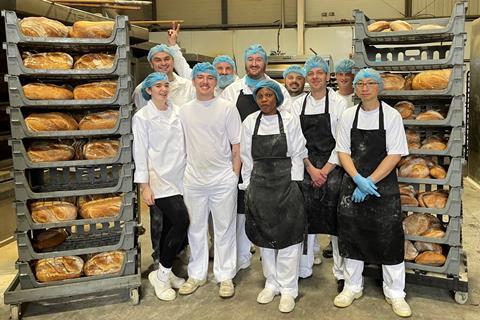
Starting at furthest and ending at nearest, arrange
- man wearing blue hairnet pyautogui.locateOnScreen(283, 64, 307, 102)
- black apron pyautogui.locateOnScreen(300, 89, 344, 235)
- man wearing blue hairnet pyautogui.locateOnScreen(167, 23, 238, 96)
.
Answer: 1. man wearing blue hairnet pyautogui.locateOnScreen(167, 23, 238, 96)
2. man wearing blue hairnet pyautogui.locateOnScreen(283, 64, 307, 102)
3. black apron pyautogui.locateOnScreen(300, 89, 344, 235)

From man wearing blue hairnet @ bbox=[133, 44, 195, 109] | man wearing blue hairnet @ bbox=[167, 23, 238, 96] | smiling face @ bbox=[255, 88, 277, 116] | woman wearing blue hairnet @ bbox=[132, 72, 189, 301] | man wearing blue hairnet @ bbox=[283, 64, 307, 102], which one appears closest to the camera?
smiling face @ bbox=[255, 88, 277, 116]

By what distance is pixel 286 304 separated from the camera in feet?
8.00

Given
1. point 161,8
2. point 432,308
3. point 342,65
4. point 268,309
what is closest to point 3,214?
point 268,309

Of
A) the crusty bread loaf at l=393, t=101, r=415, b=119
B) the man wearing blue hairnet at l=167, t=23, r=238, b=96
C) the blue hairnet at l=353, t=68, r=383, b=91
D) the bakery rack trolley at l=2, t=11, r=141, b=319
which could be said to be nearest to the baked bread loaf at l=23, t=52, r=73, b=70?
the bakery rack trolley at l=2, t=11, r=141, b=319

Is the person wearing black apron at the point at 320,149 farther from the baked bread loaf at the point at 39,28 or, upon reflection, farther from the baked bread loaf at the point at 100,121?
the baked bread loaf at the point at 39,28

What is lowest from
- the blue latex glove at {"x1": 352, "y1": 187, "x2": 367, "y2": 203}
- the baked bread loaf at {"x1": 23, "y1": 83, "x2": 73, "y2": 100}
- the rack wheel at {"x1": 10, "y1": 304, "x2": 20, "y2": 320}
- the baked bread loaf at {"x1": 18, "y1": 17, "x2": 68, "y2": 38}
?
the rack wheel at {"x1": 10, "y1": 304, "x2": 20, "y2": 320}

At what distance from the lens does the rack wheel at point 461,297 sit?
8.16 feet

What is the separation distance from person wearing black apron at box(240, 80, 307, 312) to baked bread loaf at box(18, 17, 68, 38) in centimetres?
121

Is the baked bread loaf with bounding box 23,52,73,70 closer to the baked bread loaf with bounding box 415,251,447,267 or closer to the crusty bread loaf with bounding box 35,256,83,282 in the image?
the crusty bread loaf with bounding box 35,256,83,282

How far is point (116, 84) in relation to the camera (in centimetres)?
252

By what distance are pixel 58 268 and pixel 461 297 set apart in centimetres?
243

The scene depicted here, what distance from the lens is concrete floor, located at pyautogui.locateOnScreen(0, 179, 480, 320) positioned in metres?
2.41

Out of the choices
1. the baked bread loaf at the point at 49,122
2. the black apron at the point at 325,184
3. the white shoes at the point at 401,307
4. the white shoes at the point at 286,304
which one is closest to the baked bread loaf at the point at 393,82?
the black apron at the point at 325,184

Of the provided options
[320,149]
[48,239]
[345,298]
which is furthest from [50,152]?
[345,298]
